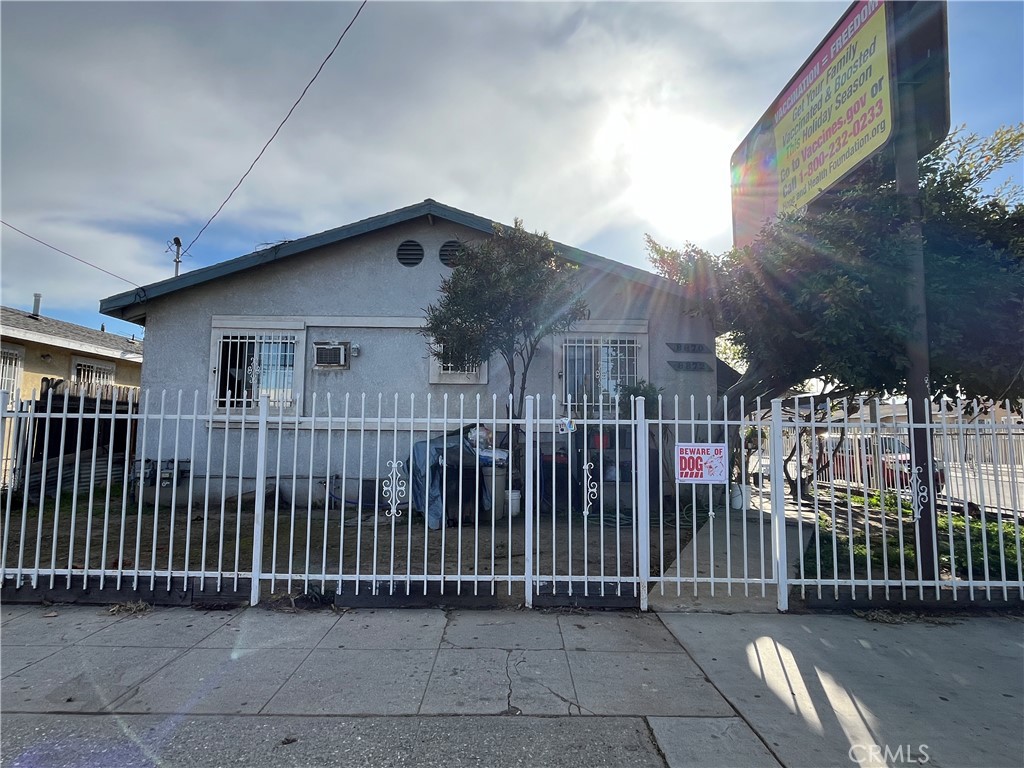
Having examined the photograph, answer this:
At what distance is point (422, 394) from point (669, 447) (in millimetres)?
4283

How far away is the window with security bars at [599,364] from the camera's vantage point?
9.67m

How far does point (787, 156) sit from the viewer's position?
7.61 metres

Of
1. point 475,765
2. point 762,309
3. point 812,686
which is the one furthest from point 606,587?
point 762,309

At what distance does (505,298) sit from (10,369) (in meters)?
13.1

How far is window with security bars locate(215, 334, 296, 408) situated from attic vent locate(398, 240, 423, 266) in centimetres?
237

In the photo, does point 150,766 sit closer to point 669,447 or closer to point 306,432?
point 306,432

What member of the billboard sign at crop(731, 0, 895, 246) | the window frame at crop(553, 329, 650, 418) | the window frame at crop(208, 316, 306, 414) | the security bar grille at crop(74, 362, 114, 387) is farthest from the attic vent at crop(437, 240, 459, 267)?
the security bar grille at crop(74, 362, 114, 387)

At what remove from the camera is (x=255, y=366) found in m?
9.74

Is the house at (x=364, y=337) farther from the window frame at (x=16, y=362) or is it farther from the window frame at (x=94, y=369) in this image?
the window frame at (x=94, y=369)

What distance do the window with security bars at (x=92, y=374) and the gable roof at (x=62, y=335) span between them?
583 mm

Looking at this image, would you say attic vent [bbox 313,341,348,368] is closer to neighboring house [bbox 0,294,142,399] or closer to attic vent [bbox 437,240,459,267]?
attic vent [bbox 437,240,459,267]

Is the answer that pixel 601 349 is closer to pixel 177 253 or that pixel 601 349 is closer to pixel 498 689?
pixel 498 689

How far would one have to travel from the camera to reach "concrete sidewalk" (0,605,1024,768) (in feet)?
9.41

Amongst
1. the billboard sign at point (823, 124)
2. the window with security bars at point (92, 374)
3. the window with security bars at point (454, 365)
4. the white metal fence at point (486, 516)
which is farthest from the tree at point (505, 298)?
the window with security bars at point (92, 374)
